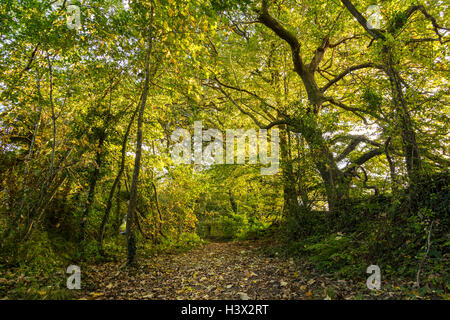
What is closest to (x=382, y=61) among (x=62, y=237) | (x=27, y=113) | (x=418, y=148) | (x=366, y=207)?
(x=418, y=148)

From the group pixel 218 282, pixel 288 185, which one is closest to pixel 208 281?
pixel 218 282

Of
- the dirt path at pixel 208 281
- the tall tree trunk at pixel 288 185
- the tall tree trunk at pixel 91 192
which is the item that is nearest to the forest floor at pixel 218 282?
the dirt path at pixel 208 281

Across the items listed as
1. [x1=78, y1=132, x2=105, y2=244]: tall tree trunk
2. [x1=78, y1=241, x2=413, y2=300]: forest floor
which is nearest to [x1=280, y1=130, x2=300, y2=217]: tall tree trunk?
[x1=78, y1=241, x2=413, y2=300]: forest floor

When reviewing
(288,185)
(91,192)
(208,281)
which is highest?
(288,185)

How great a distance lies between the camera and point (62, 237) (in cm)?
555

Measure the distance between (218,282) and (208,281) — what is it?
24 cm

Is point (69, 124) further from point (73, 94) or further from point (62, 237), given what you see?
point (62, 237)

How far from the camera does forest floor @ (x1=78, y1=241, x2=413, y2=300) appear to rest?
140 inches

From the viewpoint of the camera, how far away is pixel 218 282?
4559mm

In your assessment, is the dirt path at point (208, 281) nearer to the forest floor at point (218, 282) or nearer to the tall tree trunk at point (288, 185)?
the forest floor at point (218, 282)

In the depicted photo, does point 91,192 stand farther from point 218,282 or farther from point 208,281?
point 218,282

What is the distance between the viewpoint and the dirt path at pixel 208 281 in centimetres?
371

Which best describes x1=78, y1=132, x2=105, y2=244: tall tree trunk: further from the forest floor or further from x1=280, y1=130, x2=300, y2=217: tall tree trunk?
x1=280, y1=130, x2=300, y2=217: tall tree trunk

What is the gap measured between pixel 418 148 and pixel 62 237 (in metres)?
7.94
